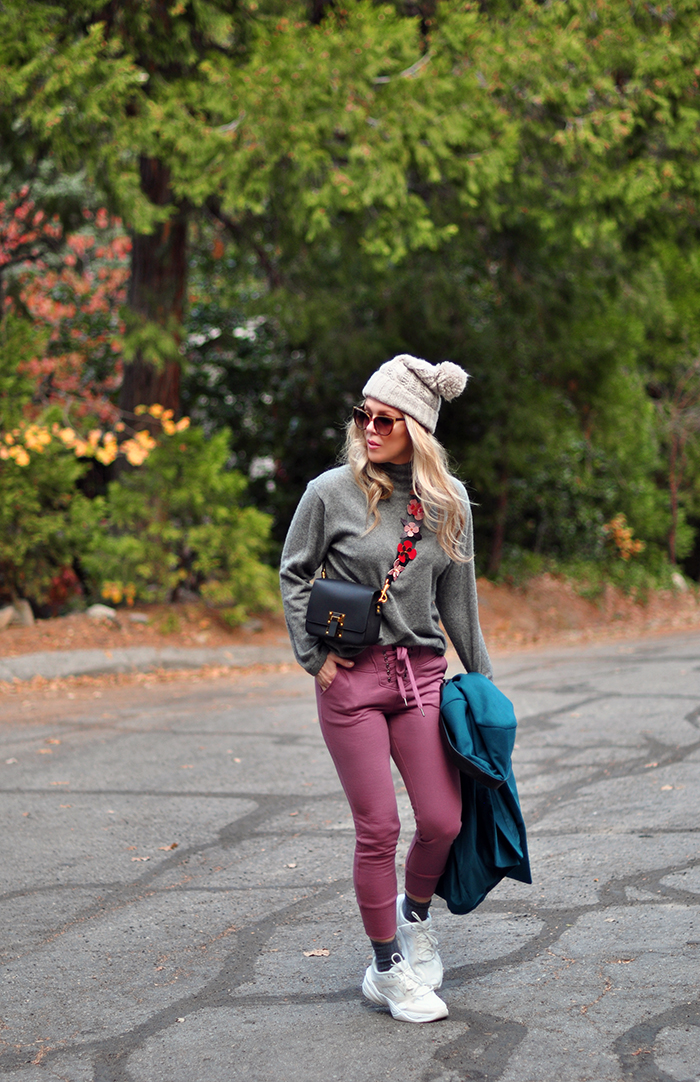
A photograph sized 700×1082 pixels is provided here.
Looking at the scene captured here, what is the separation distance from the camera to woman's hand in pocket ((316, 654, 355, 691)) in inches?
119

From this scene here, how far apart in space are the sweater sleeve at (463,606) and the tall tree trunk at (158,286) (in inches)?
311

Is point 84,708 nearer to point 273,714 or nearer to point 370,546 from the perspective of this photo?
point 273,714

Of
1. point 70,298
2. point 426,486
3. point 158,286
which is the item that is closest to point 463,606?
point 426,486

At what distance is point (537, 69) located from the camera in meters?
9.16

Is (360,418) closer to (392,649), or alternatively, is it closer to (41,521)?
(392,649)

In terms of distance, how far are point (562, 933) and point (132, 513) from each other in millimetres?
7646

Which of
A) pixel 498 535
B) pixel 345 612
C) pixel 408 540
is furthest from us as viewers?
pixel 498 535

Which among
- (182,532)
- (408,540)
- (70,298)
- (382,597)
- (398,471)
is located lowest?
(182,532)

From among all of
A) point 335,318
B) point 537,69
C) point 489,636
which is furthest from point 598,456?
point 537,69

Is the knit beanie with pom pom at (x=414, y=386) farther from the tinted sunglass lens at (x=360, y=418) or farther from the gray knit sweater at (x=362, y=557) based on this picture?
the gray knit sweater at (x=362, y=557)

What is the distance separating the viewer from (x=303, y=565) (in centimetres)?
313

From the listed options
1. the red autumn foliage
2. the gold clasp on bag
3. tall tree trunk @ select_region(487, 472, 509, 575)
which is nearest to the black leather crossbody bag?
the gold clasp on bag

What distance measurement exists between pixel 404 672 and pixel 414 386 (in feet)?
2.75

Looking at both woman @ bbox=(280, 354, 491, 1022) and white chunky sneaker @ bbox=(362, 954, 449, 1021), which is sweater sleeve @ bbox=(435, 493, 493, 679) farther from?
white chunky sneaker @ bbox=(362, 954, 449, 1021)
